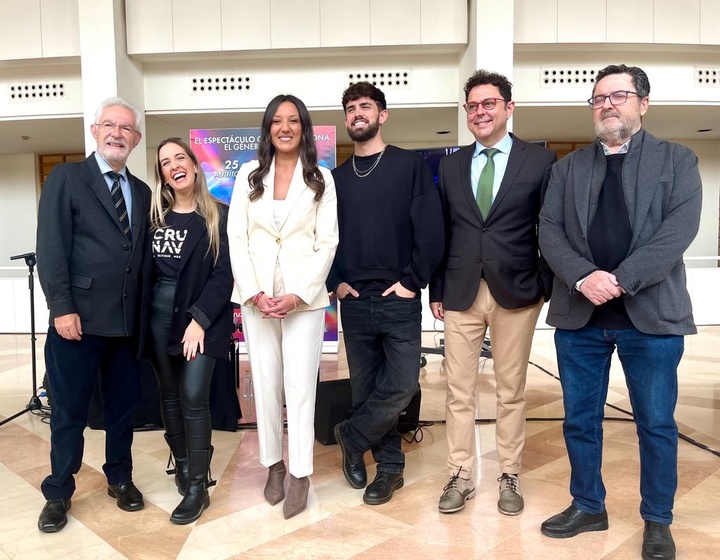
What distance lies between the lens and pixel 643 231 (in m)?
2.10

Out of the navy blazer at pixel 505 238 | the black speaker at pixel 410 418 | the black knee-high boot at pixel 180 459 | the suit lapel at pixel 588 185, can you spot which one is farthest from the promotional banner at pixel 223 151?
the suit lapel at pixel 588 185

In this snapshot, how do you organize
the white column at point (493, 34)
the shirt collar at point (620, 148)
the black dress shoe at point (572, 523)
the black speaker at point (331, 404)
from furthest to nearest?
the white column at point (493, 34) → the black speaker at point (331, 404) → the black dress shoe at point (572, 523) → the shirt collar at point (620, 148)

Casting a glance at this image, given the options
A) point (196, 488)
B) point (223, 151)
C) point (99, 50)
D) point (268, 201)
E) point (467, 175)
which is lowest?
point (196, 488)

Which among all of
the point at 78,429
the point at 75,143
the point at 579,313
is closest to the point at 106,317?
the point at 78,429

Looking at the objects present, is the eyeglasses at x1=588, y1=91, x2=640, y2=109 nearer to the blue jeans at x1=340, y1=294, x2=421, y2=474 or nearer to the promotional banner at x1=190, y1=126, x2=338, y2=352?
the blue jeans at x1=340, y1=294, x2=421, y2=474

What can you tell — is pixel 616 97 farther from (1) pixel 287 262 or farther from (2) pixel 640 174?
(1) pixel 287 262

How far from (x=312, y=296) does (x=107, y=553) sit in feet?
4.27

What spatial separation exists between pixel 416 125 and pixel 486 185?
7.05 metres

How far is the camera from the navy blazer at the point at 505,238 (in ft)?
8.08

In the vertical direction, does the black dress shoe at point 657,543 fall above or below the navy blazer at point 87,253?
below

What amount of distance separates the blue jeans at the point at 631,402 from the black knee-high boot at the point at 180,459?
1.78 m

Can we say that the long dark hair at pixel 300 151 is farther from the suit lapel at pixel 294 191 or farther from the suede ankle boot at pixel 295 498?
the suede ankle boot at pixel 295 498

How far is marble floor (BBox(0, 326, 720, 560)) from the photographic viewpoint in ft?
7.36

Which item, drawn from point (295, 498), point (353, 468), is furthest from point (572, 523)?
point (295, 498)
